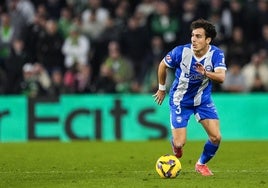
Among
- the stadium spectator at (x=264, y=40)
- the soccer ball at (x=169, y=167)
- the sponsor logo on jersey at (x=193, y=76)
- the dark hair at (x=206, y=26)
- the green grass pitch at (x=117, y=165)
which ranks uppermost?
the dark hair at (x=206, y=26)

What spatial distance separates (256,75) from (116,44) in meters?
3.69

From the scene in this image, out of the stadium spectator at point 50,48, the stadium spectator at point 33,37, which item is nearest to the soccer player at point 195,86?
the stadium spectator at point 50,48

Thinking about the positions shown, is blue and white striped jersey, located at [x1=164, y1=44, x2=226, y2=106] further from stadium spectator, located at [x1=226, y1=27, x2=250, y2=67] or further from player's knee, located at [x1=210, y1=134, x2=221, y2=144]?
stadium spectator, located at [x1=226, y1=27, x2=250, y2=67]

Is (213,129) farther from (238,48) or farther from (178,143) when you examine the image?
(238,48)

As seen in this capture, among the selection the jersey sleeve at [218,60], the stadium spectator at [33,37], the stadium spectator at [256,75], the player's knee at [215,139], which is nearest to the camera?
the jersey sleeve at [218,60]

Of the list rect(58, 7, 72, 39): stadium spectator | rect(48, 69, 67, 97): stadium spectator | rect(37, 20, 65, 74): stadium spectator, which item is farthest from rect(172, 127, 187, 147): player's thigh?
rect(58, 7, 72, 39): stadium spectator

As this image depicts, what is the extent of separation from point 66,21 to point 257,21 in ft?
17.0

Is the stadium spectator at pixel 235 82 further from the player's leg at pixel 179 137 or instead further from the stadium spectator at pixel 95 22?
the player's leg at pixel 179 137

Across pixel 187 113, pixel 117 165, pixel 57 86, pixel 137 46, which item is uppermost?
pixel 137 46

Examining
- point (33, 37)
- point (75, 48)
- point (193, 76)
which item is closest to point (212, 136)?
point (193, 76)

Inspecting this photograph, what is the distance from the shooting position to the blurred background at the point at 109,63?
2156 cm

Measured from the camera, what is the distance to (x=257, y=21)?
23.4m

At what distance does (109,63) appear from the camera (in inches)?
892

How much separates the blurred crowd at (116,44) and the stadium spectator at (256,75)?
0.08 ft
